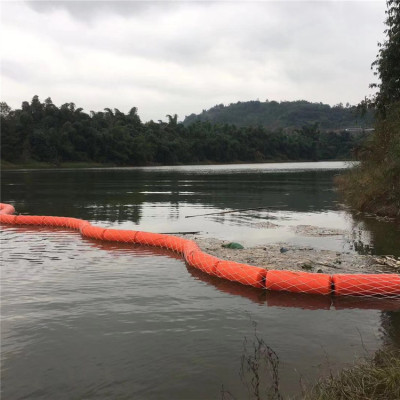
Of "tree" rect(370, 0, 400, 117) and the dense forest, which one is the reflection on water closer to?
"tree" rect(370, 0, 400, 117)

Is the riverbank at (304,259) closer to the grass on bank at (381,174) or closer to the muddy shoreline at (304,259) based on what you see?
the muddy shoreline at (304,259)

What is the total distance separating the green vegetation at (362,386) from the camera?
5.23 meters

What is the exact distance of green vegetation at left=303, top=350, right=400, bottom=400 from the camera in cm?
523

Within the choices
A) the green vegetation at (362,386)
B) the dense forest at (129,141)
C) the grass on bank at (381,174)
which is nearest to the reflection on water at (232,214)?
the grass on bank at (381,174)

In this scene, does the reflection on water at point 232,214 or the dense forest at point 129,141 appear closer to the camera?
the reflection on water at point 232,214

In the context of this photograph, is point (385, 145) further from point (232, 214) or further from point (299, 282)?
point (299, 282)

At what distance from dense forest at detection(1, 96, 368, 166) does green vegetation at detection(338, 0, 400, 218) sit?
205ft

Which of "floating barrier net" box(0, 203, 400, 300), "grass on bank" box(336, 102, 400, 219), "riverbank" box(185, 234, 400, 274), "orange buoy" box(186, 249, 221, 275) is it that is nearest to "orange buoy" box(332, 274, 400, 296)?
"floating barrier net" box(0, 203, 400, 300)

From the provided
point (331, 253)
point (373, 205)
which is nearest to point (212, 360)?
point (331, 253)

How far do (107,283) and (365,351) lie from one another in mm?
6670

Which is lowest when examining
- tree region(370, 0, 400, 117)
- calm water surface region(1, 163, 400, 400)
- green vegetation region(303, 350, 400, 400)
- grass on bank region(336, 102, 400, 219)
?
calm water surface region(1, 163, 400, 400)

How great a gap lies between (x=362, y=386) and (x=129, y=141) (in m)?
119

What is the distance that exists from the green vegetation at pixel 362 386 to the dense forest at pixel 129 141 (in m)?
88.2

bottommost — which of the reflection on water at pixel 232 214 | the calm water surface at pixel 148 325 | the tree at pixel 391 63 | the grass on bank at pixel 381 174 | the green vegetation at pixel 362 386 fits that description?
the calm water surface at pixel 148 325
